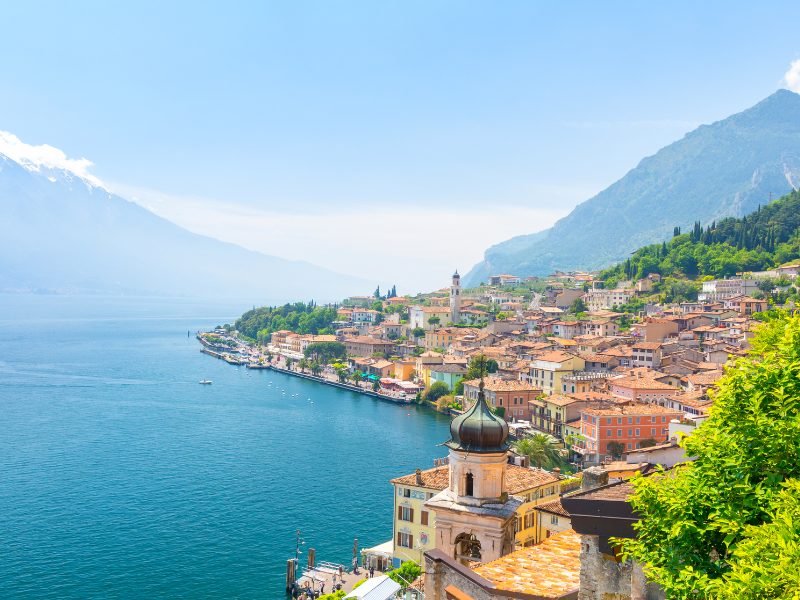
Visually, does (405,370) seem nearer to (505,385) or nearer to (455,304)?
(505,385)

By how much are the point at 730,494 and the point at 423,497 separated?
24023 millimetres

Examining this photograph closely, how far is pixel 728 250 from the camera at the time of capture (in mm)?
117625

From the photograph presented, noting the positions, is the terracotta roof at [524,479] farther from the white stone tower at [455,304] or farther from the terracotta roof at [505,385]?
the white stone tower at [455,304]

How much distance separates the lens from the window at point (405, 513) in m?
31.3

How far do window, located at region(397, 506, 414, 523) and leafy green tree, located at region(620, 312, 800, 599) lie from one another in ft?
78.8

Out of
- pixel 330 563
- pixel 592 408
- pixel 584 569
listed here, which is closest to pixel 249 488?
pixel 330 563

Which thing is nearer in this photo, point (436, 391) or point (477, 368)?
point (477, 368)

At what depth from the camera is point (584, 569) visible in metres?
8.17

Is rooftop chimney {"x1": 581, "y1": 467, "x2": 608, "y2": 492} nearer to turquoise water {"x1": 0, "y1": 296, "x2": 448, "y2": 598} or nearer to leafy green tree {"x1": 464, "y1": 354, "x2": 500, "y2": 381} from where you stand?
turquoise water {"x1": 0, "y1": 296, "x2": 448, "y2": 598}

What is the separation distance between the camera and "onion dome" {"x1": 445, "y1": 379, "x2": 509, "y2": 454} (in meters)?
14.1

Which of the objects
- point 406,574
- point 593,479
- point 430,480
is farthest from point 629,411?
point 593,479

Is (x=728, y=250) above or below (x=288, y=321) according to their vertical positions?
above

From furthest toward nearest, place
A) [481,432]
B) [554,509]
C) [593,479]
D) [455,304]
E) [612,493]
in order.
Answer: [455,304] < [554,509] < [593,479] < [481,432] < [612,493]

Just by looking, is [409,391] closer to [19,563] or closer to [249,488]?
[249,488]
